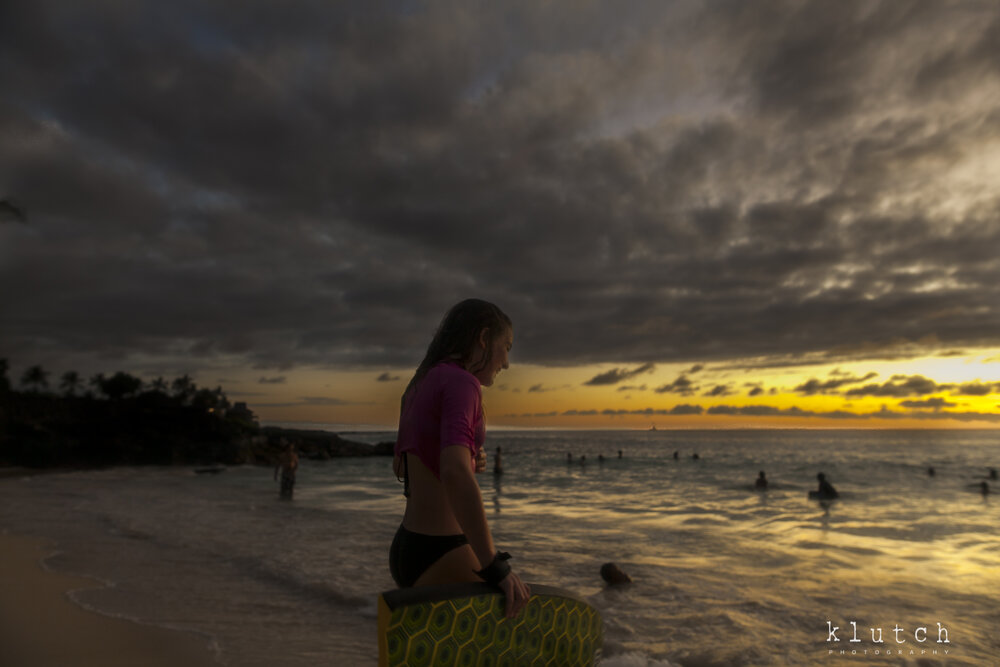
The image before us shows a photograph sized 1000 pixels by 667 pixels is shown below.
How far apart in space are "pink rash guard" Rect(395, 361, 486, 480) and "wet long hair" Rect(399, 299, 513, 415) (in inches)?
3.2

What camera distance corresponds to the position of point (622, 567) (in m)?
10.8

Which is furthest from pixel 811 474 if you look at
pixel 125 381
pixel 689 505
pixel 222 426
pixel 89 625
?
pixel 125 381

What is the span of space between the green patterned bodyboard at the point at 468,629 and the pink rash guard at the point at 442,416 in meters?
0.48

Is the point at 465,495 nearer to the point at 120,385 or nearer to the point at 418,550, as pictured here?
the point at 418,550

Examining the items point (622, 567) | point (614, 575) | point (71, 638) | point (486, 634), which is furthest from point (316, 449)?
point (486, 634)

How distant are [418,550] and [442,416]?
0.65m

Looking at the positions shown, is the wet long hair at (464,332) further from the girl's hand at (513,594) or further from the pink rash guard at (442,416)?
the girl's hand at (513,594)

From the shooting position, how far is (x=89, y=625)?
6031 mm

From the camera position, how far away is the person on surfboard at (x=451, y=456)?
222 cm

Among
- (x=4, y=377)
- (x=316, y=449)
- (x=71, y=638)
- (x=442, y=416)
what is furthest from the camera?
(x=316, y=449)

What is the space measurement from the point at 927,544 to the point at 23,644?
17.1 metres

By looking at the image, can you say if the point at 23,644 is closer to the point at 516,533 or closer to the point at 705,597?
the point at 705,597

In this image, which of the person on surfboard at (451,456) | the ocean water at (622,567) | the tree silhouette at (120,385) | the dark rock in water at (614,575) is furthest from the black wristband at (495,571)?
the tree silhouette at (120,385)

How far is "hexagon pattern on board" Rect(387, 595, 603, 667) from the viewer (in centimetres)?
229
